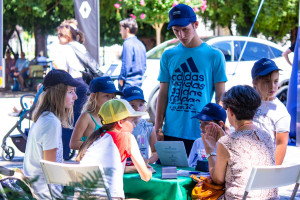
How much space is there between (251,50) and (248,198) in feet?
28.7

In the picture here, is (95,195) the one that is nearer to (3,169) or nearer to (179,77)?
(3,169)

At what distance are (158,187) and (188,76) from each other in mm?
1202

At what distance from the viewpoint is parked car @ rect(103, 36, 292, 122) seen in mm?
10492

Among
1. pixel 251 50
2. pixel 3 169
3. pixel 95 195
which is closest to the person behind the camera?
pixel 95 195

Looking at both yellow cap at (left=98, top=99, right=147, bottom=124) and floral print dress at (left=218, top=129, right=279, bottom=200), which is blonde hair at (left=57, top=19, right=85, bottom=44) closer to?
yellow cap at (left=98, top=99, right=147, bottom=124)

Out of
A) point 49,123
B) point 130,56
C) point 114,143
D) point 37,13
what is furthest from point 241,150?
point 37,13

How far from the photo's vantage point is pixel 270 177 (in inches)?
120

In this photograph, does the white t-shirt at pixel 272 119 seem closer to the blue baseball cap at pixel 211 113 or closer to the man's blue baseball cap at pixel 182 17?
the blue baseball cap at pixel 211 113

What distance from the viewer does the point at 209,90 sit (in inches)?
175

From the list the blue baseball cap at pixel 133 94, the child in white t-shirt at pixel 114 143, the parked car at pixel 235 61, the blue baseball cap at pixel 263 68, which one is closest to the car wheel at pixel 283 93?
the parked car at pixel 235 61

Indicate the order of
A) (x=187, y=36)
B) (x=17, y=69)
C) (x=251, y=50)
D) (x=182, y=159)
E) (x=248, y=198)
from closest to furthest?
(x=248, y=198), (x=182, y=159), (x=187, y=36), (x=251, y=50), (x=17, y=69)

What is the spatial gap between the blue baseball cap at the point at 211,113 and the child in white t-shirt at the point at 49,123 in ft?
3.34

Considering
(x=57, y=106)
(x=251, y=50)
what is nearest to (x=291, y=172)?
(x=57, y=106)

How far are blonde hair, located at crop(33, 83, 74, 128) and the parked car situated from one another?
6411mm
